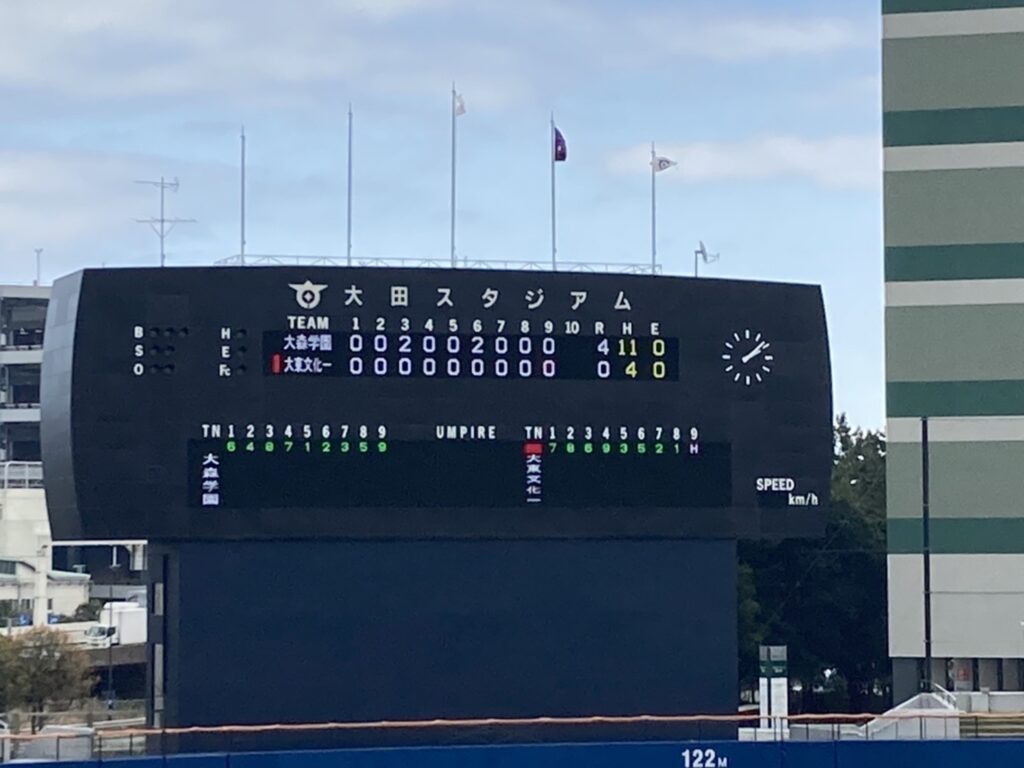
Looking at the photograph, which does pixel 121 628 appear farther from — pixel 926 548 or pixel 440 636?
pixel 440 636

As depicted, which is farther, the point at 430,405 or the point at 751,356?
the point at 751,356

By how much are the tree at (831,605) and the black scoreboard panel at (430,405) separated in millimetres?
29441

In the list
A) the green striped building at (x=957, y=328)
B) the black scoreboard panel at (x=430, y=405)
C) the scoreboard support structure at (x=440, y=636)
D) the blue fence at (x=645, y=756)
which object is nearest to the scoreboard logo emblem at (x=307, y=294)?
the black scoreboard panel at (x=430, y=405)

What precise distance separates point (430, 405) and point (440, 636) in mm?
4022

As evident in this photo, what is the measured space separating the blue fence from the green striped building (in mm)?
13959

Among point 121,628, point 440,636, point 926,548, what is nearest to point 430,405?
point 440,636

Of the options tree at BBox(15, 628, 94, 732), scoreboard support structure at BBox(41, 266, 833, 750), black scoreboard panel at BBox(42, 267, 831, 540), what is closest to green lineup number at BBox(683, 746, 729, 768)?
scoreboard support structure at BBox(41, 266, 833, 750)

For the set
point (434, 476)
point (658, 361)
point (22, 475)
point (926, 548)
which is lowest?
point (926, 548)

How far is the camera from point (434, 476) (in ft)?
119

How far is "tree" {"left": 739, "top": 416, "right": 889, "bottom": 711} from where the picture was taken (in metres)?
68.4

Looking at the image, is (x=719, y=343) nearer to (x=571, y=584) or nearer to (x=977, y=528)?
(x=571, y=584)

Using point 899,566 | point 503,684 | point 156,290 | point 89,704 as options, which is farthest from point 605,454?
point 89,704

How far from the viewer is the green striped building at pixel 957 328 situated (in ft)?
165

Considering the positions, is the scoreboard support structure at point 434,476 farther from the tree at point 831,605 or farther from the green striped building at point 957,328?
the tree at point 831,605
